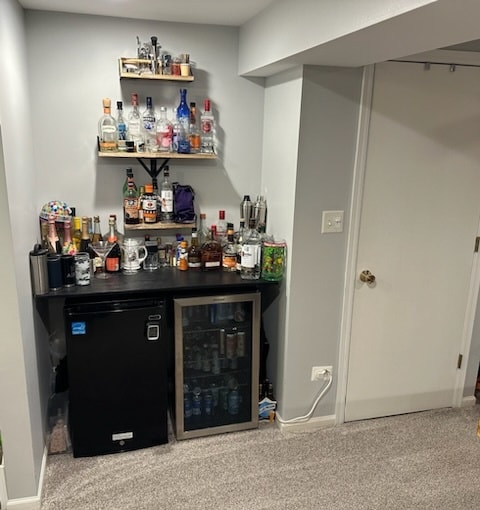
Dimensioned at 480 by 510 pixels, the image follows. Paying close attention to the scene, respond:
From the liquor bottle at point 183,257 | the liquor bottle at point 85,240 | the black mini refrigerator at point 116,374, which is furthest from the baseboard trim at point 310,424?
the liquor bottle at point 85,240

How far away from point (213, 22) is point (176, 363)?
186 centimetres

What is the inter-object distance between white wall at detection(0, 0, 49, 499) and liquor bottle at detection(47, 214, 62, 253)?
0.69 ft

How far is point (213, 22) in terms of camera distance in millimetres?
2562

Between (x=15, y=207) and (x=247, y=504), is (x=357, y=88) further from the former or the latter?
(x=247, y=504)

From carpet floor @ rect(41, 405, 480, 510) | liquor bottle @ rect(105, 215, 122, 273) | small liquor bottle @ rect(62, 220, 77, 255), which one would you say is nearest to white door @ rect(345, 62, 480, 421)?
carpet floor @ rect(41, 405, 480, 510)

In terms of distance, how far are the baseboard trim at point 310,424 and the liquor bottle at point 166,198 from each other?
52.5 inches

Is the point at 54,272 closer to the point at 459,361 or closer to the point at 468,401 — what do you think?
the point at 459,361

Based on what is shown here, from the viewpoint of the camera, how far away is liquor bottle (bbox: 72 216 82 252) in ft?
8.43

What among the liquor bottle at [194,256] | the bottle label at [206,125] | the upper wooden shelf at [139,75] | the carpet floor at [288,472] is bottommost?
the carpet floor at [288,472]

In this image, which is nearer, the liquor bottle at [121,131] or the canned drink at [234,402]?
the liquor bottle at [121,131]

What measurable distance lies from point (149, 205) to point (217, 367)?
995 mm

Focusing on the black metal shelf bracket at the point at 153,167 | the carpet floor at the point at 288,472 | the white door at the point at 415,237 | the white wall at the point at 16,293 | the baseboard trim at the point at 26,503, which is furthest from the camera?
the black metal shelf bracket at the point at 153,167

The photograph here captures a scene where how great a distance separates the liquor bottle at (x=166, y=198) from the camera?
8.66ft

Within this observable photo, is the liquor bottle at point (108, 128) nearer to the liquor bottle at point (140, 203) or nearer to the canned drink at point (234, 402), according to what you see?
the liquor bottle at point (140, 203)
